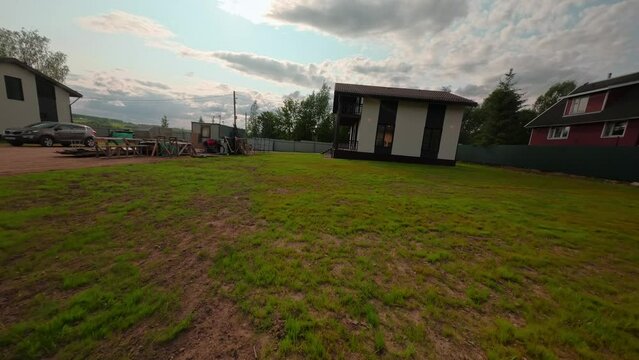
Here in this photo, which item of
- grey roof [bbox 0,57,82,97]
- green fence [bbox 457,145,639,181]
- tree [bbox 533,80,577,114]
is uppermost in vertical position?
tree [bbox 533,80,577,114]

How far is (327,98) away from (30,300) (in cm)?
5702

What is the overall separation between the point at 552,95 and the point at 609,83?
32097 mm

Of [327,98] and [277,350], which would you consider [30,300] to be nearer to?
[277,350]

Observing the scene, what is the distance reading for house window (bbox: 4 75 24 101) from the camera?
65.7 ft

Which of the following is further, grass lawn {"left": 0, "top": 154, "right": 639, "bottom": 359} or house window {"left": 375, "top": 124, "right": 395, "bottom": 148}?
house window {"left": 375, "top": 124, "right": 395, "bottom": 148}

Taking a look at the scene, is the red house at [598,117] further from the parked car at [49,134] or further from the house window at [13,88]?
the house window at [13,88]

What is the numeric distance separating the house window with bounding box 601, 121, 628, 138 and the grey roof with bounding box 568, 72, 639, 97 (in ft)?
10.6

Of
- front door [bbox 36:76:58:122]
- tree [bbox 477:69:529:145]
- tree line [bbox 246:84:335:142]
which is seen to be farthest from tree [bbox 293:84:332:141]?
front door [bbox 36:76:58:122]

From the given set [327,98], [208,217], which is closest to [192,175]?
[208,217]

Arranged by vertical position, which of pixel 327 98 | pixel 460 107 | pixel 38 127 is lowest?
pixel 38 127

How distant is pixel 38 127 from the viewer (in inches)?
642

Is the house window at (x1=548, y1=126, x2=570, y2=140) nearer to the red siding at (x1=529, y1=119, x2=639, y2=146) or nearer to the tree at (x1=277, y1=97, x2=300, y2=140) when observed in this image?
the red siding at (x1=529, y1=119, x2=639, y2=146)

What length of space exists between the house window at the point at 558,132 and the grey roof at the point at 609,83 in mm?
3199

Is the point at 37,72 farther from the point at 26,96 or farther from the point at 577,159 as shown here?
the point at 577,159
